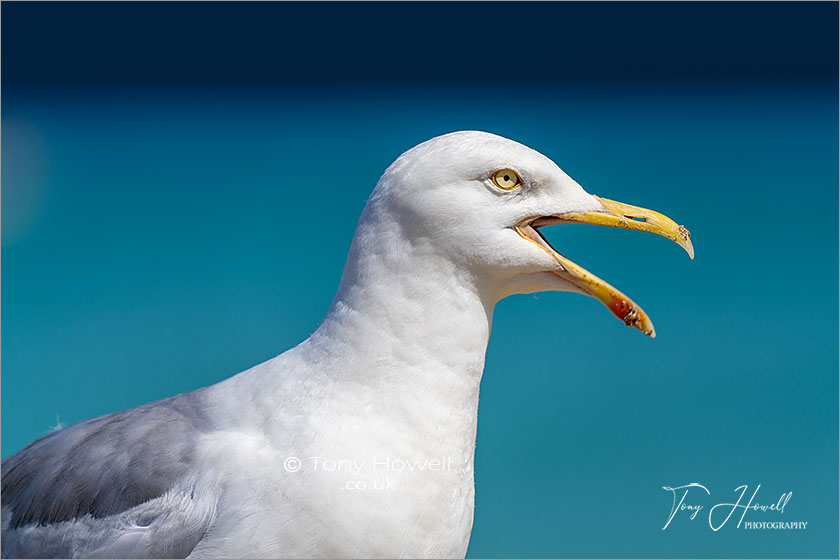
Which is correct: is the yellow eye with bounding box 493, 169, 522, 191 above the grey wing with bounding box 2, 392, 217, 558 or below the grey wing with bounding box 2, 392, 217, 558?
above

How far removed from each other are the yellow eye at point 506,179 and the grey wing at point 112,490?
651 millimetres

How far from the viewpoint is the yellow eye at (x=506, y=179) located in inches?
55.5

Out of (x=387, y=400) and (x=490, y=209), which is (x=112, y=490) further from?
(x=490, y=209)

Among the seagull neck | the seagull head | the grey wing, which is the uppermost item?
the seagull head

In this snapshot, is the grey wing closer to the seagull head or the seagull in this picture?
the seagull

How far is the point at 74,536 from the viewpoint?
4.97 ft

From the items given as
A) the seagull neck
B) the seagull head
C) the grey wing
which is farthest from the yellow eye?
the grey wing

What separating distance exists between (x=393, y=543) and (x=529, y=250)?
1.68 ft

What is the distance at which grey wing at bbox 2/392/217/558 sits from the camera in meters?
1.45

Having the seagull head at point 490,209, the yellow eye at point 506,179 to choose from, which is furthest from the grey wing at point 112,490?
the yellow eye at point 506,179

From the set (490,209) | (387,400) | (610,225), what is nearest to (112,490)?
(387,400)

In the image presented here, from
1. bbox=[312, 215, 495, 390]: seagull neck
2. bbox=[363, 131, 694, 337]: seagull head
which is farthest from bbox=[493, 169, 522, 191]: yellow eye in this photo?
bbox=[312, 215, 495, 390]: seagull neck

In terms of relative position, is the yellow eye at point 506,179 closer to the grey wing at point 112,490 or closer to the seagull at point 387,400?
the seagull at point 387,400

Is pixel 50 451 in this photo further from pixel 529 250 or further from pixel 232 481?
pixel 529 250
